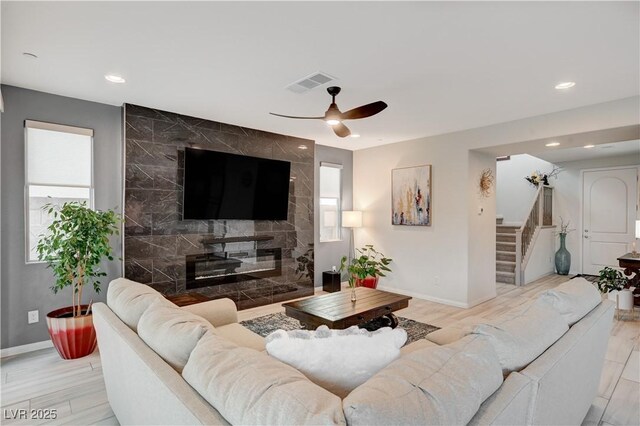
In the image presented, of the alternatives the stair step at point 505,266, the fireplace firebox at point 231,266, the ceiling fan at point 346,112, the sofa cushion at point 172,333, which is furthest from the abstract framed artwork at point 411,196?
the sofa cushion at point 172,333

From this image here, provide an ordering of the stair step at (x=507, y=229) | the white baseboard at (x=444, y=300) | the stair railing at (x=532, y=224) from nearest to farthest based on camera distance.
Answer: the white baseboard at (x=444, y=300) < the stair railing at (x=532, y=224) < the stair step at (x=507, y=229)

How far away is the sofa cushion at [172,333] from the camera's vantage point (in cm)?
140

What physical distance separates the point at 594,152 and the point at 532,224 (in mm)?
1764

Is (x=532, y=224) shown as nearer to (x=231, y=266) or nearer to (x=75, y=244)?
(x=231, y=266)

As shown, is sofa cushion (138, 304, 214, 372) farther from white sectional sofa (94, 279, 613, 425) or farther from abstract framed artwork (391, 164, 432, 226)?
abstract framed artwork (391, 164, 432, 226)

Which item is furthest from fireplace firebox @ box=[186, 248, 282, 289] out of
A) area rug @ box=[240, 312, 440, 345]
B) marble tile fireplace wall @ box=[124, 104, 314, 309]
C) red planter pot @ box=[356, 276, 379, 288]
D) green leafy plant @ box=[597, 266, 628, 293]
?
green leafy plant @ box=[597, 266, 628, 293]

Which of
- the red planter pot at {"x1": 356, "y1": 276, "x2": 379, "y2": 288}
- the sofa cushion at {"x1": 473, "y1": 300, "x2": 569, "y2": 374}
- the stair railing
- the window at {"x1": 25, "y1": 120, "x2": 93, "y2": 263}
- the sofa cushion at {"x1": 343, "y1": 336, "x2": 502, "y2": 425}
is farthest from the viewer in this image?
the stair railing

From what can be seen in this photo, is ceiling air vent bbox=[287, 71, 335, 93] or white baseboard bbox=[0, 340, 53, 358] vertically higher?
ceiling air vent bbox=[287, 71, 335, 93]

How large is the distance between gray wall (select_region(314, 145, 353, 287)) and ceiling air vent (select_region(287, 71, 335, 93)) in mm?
2597

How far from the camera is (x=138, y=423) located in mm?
1619

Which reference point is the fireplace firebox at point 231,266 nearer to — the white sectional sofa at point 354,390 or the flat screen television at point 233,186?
the flat screen television at point 233,186

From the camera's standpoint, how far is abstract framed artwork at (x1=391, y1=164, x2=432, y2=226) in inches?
210

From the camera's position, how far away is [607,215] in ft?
23.0

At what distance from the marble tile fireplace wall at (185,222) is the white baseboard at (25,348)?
99 cm
